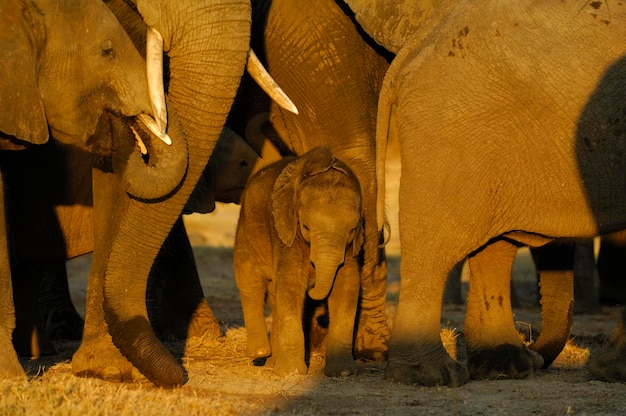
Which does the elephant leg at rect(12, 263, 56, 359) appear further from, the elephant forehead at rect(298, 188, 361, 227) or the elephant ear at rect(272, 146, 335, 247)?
the elephant forehead at rect(298, 188, 361, 227)

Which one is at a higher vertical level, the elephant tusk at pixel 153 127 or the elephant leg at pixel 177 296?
the elephant tusk at pixel 153 127

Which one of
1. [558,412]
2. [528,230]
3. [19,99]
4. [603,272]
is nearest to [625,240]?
[603,272]

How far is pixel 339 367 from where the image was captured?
24.3 ft

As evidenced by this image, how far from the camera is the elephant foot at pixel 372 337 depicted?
8461mm

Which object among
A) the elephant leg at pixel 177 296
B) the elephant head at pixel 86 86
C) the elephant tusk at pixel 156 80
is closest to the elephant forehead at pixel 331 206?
the elephant head at pixel 86 86

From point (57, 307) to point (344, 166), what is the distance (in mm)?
3037

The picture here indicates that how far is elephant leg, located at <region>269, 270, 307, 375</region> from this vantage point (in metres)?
7.40

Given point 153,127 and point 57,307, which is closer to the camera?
point 153,127

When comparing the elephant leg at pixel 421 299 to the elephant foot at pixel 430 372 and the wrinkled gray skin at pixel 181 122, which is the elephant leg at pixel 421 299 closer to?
the elephant foot at pixel 430 372

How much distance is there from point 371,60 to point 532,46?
5.52 ft

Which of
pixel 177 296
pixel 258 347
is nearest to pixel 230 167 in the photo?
pixel 177 296

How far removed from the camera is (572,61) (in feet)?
22.7

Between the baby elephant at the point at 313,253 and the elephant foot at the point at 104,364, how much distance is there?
0.75 m

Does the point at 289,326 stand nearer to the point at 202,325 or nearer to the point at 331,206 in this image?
the point at 331,206
